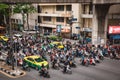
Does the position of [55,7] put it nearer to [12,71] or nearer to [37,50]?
[37,50]

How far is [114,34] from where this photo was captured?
146 ft

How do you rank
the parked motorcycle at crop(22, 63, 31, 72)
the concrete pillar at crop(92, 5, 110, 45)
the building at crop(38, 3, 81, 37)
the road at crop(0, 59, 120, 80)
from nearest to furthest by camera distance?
the road at crop(0, 59, 120, 80) → the parked motorcycle at crop(22, 63, 31, 72) → the concrete pillar at crop(92, 5, 110, 45) → the building at crop(38, 3, 81, 37)

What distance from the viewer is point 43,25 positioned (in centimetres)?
6931

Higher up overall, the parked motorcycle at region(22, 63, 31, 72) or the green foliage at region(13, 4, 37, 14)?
the green foliage at region(13, 4, 37, 14)

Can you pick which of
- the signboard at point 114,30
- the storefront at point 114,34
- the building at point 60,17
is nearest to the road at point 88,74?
the signboard at point 114,30

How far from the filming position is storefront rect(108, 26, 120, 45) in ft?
141

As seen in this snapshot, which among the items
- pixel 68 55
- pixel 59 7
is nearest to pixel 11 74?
pixel 68 55

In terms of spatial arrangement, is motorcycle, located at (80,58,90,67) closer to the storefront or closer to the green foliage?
the storefront

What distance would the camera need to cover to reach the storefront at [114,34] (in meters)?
43.1

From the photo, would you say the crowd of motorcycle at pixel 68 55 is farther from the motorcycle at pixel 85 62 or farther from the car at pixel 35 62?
the car at pixel 35 62

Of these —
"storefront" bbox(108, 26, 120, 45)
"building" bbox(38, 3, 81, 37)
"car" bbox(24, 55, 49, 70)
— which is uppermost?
"building" bbox(38, 3, 81, 37)

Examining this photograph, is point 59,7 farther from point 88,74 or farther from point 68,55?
point 88,74

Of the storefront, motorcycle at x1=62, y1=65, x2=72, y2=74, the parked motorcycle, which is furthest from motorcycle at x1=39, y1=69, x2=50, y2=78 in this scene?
the storefront

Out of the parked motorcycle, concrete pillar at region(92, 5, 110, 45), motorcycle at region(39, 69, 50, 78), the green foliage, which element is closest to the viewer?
motorcycle at region(39, 69, 50, 78)
